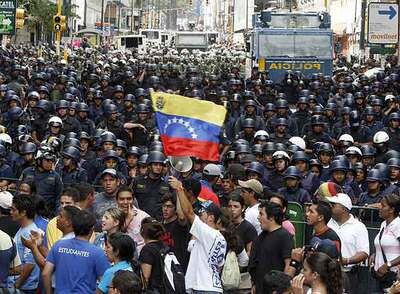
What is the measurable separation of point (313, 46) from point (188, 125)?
2716 cm

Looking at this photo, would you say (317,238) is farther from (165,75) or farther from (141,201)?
(165,75)

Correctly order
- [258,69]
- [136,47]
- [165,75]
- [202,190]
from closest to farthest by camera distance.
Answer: [202,190], [165,75], [258,69], [136,47]

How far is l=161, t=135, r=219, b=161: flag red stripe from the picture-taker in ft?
38.2

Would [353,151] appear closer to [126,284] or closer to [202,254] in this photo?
[202,254]

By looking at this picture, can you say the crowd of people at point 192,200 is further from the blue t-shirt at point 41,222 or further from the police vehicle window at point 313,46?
the police vehicle window at point 313,46

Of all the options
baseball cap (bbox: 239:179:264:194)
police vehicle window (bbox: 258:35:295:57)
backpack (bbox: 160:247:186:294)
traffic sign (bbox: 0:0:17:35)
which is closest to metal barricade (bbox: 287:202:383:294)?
baseball cap (bbox: 239:179:264:194)

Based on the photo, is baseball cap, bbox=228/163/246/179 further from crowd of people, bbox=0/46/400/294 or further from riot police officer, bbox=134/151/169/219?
riot police officer, bbox=134/151/169/219

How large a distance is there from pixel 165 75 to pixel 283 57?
685 cm

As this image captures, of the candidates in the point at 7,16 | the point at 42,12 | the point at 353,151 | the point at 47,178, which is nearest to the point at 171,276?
the point at 47,178

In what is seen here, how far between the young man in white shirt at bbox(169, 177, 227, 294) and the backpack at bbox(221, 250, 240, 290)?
0.29 meters

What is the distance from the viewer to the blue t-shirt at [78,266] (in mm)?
9586

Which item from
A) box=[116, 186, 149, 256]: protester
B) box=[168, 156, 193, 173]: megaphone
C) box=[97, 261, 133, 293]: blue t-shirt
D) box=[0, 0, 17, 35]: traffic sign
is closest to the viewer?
box=[97, 261, 133, 293]: blue t-shirt

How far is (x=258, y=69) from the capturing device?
119ft

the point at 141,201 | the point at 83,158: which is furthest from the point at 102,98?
the point at 141,201
